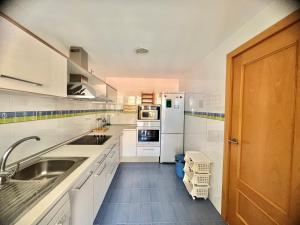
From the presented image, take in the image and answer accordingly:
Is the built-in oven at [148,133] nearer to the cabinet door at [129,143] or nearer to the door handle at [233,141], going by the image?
the cabinet door at [129,143]

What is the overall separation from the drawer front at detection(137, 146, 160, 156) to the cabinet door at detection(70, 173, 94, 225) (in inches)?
94.4

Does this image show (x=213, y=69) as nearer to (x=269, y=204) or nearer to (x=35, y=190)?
(x=269, y=204)

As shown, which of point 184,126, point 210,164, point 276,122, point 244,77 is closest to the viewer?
point 276,122

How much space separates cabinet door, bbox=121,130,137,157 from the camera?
3.95 metres

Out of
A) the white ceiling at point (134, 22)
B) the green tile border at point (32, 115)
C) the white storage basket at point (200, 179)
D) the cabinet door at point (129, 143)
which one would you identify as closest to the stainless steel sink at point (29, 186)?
the green tile border at point (32, 115)

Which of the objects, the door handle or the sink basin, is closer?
the sink basin

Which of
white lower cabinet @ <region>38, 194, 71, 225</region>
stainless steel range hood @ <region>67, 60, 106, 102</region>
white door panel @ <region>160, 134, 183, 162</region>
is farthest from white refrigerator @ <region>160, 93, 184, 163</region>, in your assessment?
white lower cabinet @ <region>38, 194, 71, 225</region>

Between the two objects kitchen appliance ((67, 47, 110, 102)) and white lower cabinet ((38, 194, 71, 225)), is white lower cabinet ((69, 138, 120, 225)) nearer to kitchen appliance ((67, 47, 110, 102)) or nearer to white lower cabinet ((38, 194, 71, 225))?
white lower cabinet ((38, 194, 71, 225))

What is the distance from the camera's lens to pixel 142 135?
397cm

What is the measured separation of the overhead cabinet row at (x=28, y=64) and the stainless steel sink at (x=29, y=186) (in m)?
0.62

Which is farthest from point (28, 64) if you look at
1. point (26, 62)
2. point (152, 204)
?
point (152, 204)

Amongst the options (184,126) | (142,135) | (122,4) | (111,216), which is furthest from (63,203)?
(184,126)

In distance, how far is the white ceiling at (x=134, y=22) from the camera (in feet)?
4.29

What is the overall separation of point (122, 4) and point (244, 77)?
1335mm
